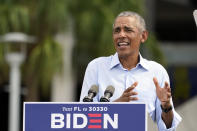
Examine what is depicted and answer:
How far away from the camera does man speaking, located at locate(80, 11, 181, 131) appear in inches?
153

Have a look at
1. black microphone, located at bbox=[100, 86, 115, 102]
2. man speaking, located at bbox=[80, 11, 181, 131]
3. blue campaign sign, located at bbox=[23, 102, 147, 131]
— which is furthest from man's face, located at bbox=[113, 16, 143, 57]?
blue campaign sign, located at bbox=[23, 102, 147, 131]

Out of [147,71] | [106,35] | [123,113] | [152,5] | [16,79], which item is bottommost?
[123,113]

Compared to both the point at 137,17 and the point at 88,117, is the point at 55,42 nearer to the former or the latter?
the point at 137,17

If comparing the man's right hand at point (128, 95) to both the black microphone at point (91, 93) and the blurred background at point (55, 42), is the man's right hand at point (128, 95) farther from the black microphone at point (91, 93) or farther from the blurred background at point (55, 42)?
the blurred background at point (55, 42)

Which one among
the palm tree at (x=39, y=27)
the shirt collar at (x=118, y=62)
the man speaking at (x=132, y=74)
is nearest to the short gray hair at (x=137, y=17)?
the man speaking at (x=132, y=74)

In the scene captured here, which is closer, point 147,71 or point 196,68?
point 147,71

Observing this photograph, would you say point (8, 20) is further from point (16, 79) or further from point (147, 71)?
point (147, 71)

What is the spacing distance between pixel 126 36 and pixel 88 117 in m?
0.55

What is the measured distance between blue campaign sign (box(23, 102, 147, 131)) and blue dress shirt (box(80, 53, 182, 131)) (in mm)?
273

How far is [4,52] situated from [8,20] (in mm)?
648

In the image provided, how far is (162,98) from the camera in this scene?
149 inches

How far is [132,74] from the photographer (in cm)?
410

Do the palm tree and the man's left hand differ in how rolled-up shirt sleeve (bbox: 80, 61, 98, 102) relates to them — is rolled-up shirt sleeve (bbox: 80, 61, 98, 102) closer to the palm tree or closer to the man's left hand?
the man's left hand

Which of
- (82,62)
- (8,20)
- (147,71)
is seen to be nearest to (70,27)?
(82,62)
